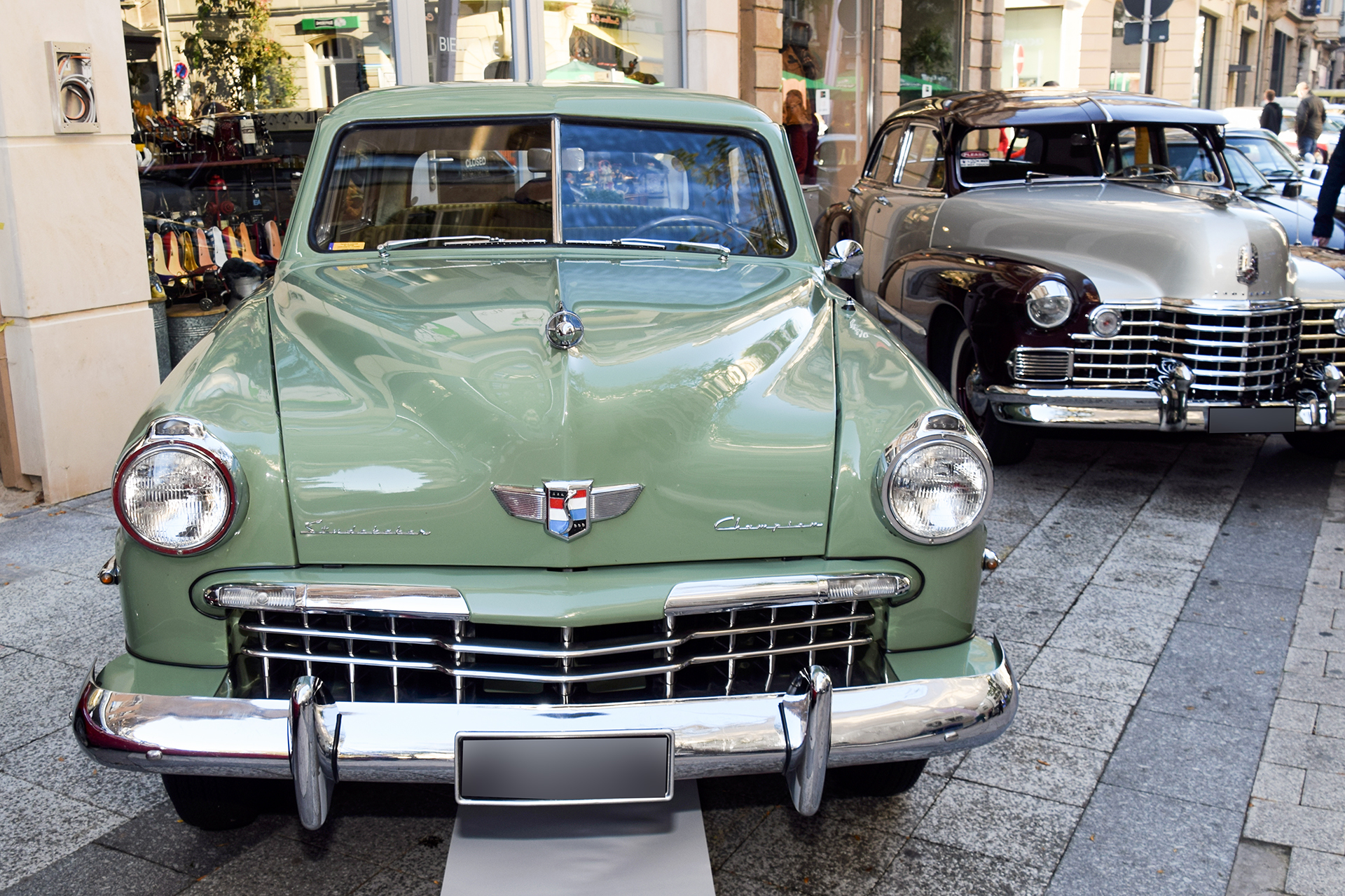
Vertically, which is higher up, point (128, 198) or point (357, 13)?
point (357, 13)

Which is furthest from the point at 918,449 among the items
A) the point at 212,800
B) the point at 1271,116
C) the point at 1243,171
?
the point at 1271,116

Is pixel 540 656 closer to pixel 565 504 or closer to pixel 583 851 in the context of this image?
pixel 565 504

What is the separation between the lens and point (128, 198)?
5523 mm

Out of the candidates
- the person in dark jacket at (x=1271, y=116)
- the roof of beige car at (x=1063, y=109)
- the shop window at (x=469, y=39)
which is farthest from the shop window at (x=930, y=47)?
the roof of beige car at (x=1063, y=109)

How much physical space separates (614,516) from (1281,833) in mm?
1763

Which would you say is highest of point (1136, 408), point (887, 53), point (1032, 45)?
point (1032, 45)

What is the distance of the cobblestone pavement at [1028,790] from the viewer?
8.45 ft

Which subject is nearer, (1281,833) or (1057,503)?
(1281,833)

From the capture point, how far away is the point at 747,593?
86.9 inches

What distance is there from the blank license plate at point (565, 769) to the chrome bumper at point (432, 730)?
0.07 feet

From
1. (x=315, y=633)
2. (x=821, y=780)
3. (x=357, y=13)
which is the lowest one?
(x=821, y=780)

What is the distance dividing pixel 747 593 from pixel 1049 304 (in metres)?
3.44

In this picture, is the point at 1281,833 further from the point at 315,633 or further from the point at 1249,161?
the point at 1249,161

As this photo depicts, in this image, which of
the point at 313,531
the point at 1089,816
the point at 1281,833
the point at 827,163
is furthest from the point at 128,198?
the point at 827,163
